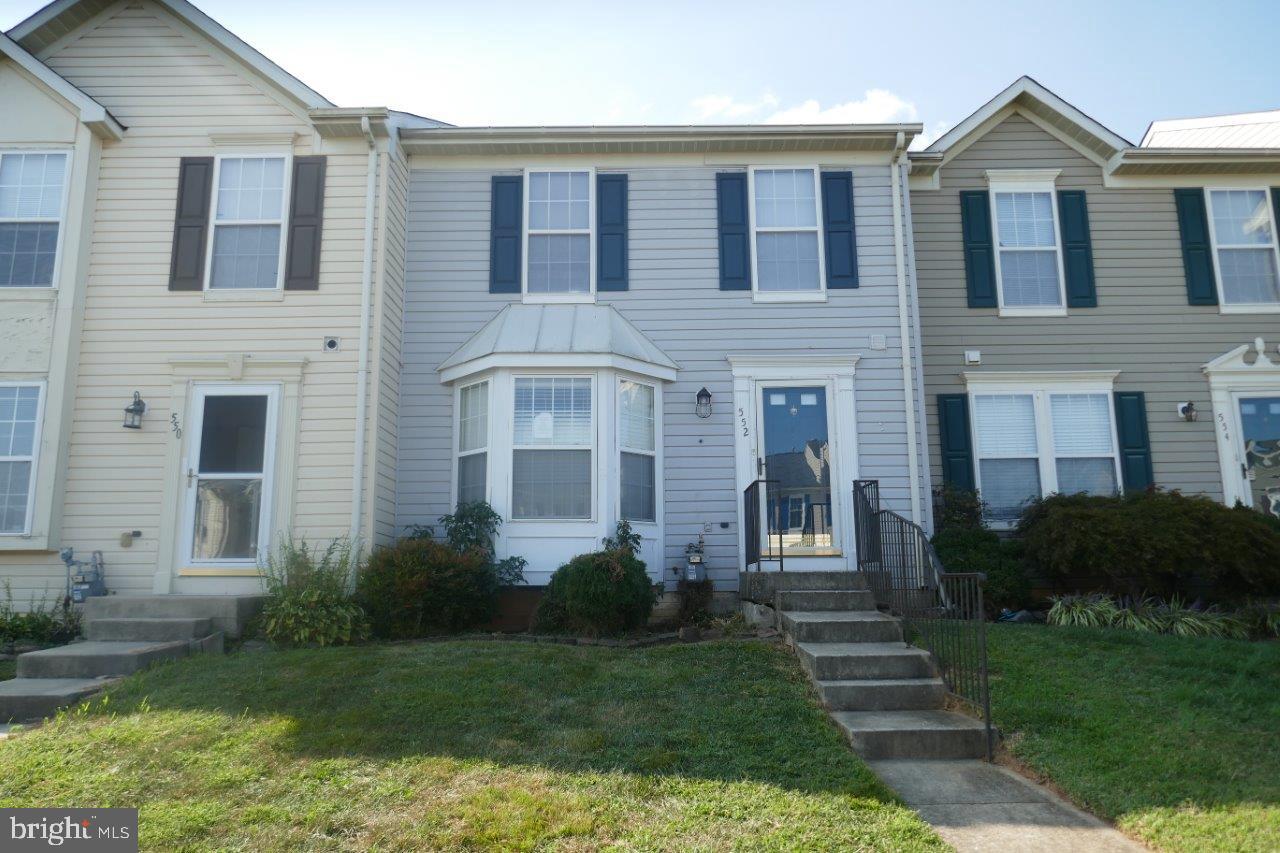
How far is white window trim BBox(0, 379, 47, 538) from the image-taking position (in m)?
8.93

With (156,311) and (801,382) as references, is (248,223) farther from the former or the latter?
(801,382)

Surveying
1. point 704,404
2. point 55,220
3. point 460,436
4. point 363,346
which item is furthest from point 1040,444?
point 55,220

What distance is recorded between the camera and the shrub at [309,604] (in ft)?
26.4

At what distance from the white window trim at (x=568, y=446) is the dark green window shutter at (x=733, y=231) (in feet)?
7.03

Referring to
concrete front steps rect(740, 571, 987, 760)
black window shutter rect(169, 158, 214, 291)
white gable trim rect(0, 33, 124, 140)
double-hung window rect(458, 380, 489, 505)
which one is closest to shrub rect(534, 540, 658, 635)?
concrete front steps rect(740, 571, 987, 760)

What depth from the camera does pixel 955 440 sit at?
1072 centimetres

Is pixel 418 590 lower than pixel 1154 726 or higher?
higher

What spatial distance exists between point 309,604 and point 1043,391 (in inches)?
342

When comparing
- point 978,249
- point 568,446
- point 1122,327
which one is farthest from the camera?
point 978,249

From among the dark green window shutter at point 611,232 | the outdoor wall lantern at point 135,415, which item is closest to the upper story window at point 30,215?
the outdoor wall lantern at point 135,415

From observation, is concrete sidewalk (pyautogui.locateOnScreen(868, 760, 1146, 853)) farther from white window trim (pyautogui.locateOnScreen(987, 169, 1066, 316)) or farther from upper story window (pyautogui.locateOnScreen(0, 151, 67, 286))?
upper story window (pyautogui.locateOnScreen(0, 151, 67, 286))

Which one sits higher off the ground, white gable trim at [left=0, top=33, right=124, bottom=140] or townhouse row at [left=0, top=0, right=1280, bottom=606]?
white gable trim at [left=0, top=33, right=124, bottom=140]

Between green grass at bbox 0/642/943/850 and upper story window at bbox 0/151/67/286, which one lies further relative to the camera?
upper story window at bbox 0/151/67/286

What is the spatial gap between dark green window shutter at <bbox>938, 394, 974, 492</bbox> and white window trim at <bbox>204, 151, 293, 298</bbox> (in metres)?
7.82
